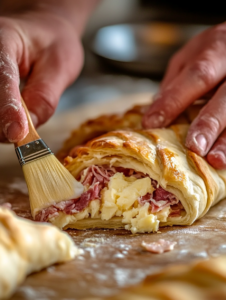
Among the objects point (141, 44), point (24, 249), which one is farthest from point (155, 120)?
point (141, 44)

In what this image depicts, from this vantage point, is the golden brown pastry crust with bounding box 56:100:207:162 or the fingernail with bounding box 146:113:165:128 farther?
the golden brown pastry crust with bounding box 56:100:207:162

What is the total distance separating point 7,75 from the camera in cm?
253

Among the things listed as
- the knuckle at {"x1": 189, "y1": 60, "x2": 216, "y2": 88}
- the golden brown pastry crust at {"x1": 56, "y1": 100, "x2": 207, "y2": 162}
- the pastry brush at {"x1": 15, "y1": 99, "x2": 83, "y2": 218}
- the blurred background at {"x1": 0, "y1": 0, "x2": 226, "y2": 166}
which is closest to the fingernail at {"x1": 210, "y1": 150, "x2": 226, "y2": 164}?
the golden brown pastry crust at {"x1": 56, "y1": 100, "x2": 207, "y2": 162}

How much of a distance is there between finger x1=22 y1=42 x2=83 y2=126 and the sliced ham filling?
81 centimetres

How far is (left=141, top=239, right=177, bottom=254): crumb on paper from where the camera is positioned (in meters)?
A: 2.11

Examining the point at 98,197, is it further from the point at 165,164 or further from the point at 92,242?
the point at 165,164

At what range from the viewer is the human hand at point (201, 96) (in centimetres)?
268

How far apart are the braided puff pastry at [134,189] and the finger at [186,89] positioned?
17.7 inches

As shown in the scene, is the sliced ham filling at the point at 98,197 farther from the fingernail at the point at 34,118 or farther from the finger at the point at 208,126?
the fingernail at the point at 34,118

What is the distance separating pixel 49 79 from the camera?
10.6ft

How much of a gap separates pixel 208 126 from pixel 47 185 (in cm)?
110

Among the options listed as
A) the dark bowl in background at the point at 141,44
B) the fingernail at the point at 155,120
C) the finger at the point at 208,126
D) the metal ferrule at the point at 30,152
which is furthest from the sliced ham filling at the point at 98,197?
the dark bowl in background at the point at 141,44

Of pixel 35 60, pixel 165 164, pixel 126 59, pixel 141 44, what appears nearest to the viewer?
pixel 165 164

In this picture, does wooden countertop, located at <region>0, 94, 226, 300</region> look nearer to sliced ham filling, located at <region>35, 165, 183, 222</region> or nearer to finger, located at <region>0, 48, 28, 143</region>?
sliced ham filling, located at <region>35, 165, 183, 222</region>
